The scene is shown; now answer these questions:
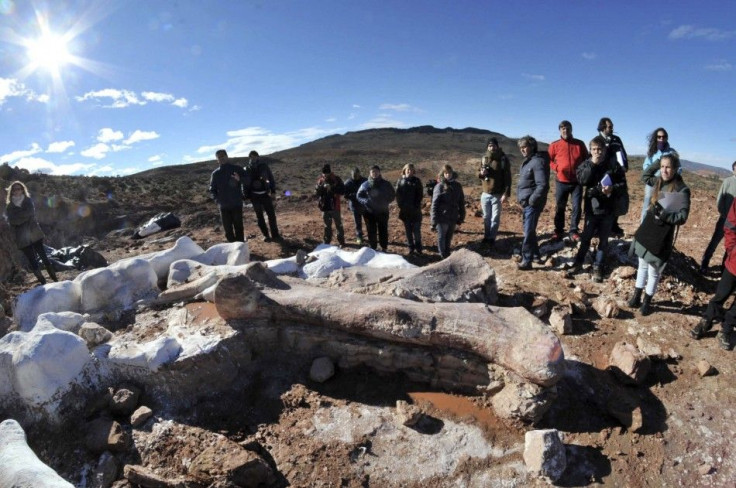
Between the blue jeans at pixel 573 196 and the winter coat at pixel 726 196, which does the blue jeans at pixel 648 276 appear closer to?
the blue jeans at pixel 573 196

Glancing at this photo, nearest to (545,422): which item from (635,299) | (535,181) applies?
(635,299)

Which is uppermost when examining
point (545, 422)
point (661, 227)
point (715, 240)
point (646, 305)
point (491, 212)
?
point (491, 212)

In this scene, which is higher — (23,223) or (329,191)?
(329,191)

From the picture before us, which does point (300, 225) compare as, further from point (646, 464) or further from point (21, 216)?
point (646, 464)

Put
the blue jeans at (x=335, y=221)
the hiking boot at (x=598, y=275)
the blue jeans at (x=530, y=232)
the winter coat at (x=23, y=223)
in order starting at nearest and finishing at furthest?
the hiking boot at (x=598, y=275) → the blue jeans at (x=530, y=232) → the winter coat at (x=23, y=223) → the blue jeans at (x=335, y=221)

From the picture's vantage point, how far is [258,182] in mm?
7906

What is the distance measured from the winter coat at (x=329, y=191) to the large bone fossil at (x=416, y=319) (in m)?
3.53

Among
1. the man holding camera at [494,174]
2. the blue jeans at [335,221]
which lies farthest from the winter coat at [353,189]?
the man holding camera at [494,174]

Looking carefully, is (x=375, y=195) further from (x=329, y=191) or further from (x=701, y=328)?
(x=701, y=328)

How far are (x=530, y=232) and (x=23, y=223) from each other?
26.2 ft

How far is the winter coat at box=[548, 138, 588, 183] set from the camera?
622cm

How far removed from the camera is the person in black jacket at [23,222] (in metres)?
6.27

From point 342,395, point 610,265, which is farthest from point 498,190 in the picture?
point 342,395

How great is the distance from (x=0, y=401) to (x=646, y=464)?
569cm
